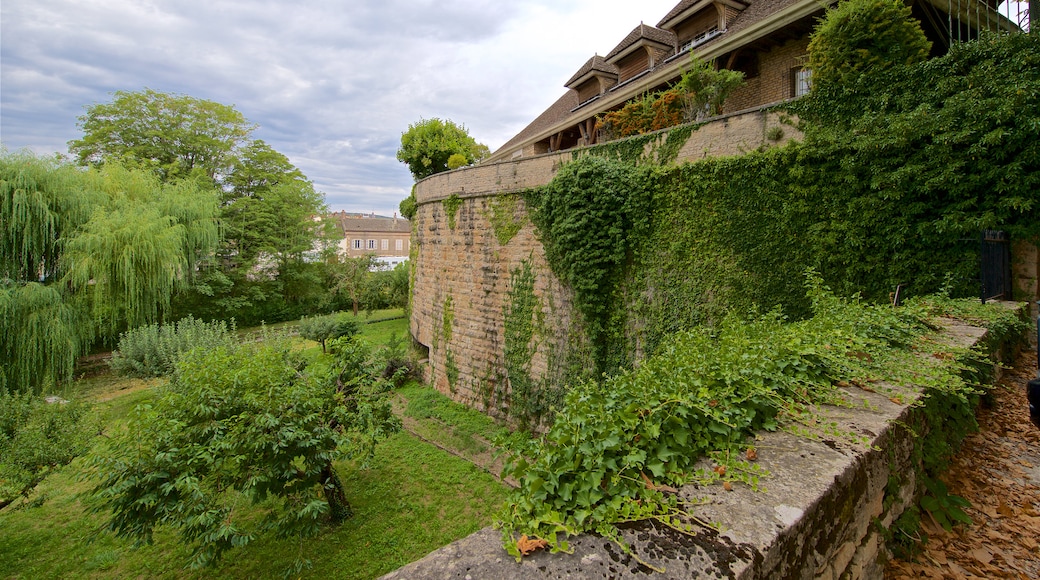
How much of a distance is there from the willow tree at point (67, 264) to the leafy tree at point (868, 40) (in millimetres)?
17010

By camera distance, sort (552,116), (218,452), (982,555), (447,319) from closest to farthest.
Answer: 1. (982,555)
2. (218,452)
3. (447,319)
4. (552,116)

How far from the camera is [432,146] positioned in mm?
22984

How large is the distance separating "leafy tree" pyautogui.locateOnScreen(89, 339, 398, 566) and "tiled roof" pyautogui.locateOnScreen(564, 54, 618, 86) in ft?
44.9

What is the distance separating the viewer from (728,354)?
2520 millimetres

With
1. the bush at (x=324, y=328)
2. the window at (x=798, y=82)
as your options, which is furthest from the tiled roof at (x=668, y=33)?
the bush at (x=324, y=328)

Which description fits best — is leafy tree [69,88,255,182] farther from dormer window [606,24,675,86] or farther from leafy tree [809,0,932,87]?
leafy tree [809,0,932,87]

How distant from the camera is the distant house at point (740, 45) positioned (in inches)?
300

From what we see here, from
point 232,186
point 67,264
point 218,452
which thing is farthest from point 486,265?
point 232,186

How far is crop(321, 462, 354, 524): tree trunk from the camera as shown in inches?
261

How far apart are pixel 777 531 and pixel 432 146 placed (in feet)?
78.6

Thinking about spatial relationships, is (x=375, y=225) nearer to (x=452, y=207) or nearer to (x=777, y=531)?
(x=452, y=207)

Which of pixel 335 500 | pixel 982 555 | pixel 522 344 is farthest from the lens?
pixel 522 344

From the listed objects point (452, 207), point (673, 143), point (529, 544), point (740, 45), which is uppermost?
point (740, 45)

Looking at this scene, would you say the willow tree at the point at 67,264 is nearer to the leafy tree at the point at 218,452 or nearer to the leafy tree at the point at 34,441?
the leafy tree at the point at 34,441
